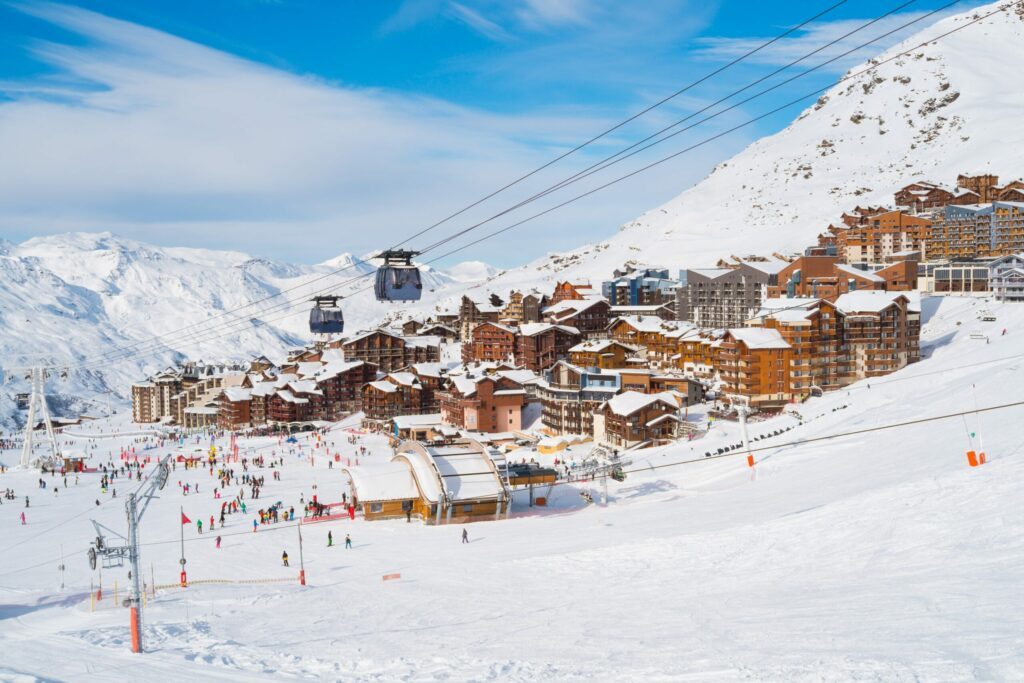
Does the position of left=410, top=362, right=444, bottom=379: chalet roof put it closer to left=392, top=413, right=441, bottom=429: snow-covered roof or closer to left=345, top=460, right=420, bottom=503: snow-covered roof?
left=392, top=413, right=441, bottom=429: snow-covered roof

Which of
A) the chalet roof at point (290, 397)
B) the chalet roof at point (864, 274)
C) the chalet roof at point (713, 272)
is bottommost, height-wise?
the chalet roof at point (290, 397)

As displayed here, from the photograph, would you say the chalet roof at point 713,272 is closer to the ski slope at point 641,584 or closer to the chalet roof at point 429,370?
the chalet roof at point 429,370

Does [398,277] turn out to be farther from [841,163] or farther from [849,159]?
[849,159]

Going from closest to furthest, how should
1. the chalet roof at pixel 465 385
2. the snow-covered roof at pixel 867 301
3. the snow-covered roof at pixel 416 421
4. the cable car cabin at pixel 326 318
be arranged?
1. the cable car cabin at pixel 326 318
2. the snow-covered roof at pixel 867 301
3. the chalet roof at pixel 465 385
4. the snow-covered roof at pixel 416 421

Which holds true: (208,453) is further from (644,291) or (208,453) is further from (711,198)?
(711,198)

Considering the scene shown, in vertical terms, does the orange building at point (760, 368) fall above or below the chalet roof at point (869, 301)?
below

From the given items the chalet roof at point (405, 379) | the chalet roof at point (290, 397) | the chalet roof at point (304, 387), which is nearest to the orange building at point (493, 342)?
the chalet roof at point (405, 379)
